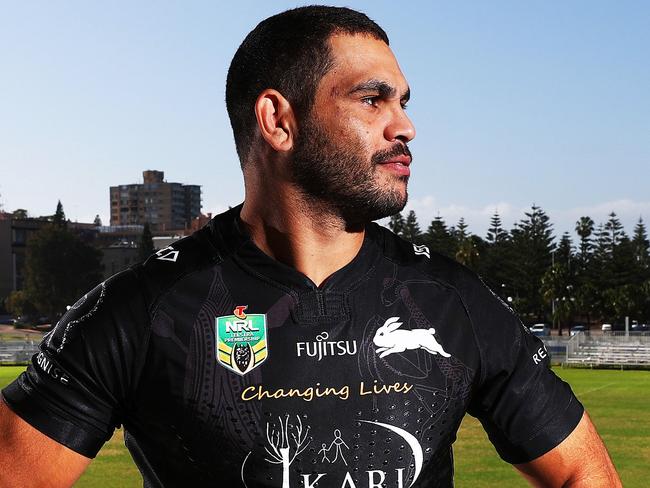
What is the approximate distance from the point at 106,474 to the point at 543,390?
1516 cm

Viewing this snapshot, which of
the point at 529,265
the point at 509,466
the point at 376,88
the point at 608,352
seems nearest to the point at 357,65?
the point at 376,88

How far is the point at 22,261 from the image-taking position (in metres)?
121

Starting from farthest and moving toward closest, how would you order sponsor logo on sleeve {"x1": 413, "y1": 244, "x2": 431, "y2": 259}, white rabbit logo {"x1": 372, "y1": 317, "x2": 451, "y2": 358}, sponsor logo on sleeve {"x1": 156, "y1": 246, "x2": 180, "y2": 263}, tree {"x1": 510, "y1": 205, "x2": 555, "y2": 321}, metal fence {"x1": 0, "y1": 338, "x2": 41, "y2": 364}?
1. tree {"x1": 510, "y1": 205, "x2": 555, "y2": 321}
2. metal fence {"x1": 0, "y1": 338, "x2": 41, "y2": 364}
3. sponsor logo on sleeve {"x1": 413, "y1": 244, "x2": 431, "y2": 259}
4. sponsor logo on sleeve {"x1": 156, "y1": 246, "x2": 180, "y2": 263}
5. white rabbit logo {"x1": 372, "y1": 317, "x2": 451, "y2": 358}

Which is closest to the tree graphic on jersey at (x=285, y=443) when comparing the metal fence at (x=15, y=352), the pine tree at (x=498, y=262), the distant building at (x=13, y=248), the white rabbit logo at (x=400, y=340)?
the white rabbit logo at (x=400, y=340)

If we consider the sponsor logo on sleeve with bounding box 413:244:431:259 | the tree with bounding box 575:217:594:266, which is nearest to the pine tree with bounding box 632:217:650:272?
the tree with bounding box 575:217:594:266

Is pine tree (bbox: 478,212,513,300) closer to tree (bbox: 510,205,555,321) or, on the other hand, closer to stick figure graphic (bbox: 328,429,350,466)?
tree (bbox: 510,205,555,321)

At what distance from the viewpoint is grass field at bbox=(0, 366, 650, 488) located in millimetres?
16578

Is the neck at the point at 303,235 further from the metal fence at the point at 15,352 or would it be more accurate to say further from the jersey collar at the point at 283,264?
the metal fence at the point at 15,352

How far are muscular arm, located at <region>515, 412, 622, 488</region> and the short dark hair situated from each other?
1.22 m

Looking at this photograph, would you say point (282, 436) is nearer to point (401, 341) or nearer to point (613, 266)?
point (401, 341)

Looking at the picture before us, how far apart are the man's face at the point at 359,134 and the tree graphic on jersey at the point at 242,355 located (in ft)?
1.61

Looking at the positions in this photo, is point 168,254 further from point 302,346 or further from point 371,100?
point 371,100

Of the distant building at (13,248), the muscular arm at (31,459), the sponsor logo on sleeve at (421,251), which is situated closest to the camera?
the muscular arm at (31,459)

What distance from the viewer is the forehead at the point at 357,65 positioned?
2750mm
